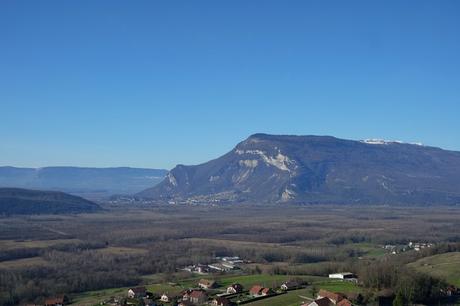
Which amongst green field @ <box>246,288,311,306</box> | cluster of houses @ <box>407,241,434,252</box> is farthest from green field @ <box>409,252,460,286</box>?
cluster of houses @ <box>407,241,434,252</box>

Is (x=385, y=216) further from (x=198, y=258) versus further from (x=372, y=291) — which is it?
(x=372, y=291)

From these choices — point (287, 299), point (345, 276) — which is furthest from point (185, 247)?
point (287, 299)

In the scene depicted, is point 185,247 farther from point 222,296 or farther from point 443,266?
point 222,296

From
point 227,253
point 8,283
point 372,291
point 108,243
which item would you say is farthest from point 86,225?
point 372,291

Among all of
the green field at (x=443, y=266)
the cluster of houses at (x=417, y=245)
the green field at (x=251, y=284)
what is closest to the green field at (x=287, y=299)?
the green field at (x=251, y=284)

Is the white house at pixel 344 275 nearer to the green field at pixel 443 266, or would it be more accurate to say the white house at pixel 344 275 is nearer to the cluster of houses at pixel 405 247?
the green field at pixel 443 266
